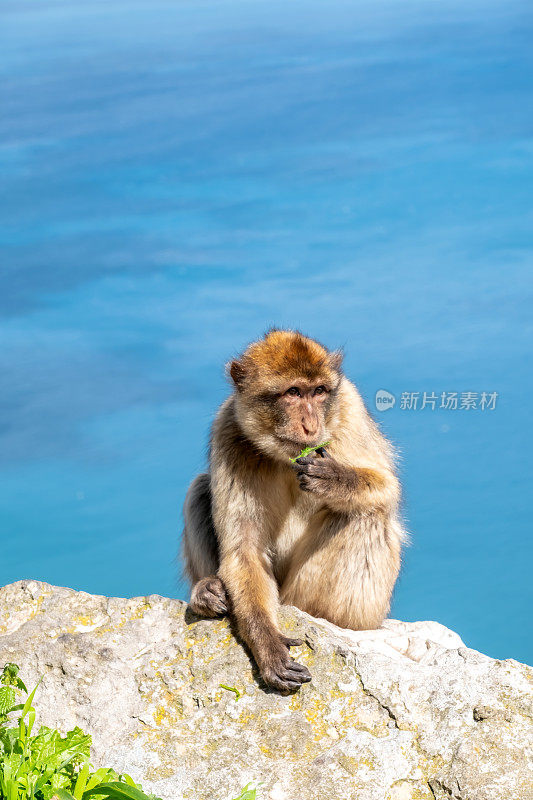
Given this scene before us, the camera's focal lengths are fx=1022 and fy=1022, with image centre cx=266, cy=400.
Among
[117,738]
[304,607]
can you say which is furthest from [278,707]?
[304,607]

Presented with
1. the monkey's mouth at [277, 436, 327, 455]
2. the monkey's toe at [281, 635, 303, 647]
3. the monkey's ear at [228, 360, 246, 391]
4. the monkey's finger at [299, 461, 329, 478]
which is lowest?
the monkey's toe at [281, 635, 303, 647]

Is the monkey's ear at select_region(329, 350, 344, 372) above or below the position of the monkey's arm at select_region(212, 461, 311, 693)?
above

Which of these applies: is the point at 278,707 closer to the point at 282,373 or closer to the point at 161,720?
the point at 161,720

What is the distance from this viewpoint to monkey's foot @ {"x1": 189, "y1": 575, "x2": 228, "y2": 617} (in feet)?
15.4

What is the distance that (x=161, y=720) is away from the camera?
4.24 meters

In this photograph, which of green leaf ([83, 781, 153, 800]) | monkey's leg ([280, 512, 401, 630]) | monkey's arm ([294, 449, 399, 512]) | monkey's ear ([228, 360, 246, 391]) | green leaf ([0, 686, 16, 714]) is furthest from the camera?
monkey's leg ([280, 512, 401, 630])

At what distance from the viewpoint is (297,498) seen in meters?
5.22

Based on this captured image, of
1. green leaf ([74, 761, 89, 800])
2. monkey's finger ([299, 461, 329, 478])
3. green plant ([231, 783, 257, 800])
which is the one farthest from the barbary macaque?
green leaf ([74, 761, 89, 800])

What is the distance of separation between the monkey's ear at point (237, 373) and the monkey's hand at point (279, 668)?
4.28ft

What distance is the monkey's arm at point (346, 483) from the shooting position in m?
4.80

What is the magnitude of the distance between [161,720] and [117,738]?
191mm

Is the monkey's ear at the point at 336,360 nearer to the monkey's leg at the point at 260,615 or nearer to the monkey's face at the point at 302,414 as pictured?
the monkey's face at the point at 302,414

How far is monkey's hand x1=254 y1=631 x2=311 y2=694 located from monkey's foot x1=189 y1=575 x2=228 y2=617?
330 millimetres

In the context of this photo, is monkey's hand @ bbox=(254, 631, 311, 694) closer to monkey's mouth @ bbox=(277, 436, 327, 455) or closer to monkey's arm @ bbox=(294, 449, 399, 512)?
monkey's arm @ bbox=(294, 449, 399, 512)
